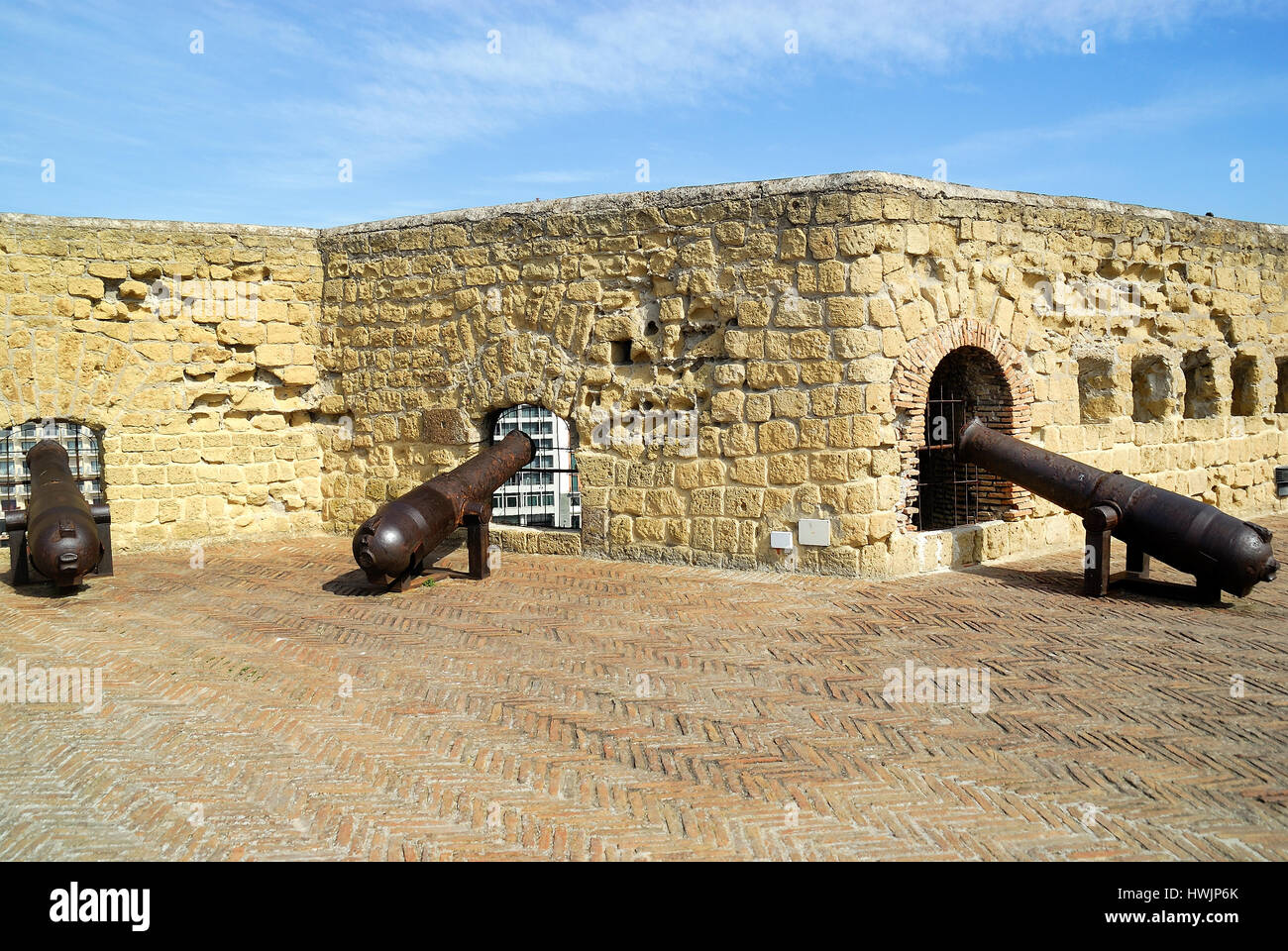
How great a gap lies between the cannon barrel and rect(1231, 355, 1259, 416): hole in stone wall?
527 inches

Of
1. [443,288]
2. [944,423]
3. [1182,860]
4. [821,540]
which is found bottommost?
[1182,860]

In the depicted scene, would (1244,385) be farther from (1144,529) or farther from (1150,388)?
(1144,529)

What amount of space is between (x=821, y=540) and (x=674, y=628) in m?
2.16

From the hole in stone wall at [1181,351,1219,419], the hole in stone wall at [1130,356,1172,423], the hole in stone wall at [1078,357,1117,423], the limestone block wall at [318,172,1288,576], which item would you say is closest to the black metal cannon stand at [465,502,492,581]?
the limestone block wall at [318,172,1288,576]

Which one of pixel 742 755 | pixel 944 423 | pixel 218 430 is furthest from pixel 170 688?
pixel 944 423

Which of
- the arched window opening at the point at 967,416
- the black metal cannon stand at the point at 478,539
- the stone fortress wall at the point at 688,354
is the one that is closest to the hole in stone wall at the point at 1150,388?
the stone fortress wall at the point at 688,354

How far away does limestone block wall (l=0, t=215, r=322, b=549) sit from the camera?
382 inches

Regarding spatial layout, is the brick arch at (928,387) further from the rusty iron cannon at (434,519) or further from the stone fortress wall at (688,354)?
the rusty iron cannon at (434,519)

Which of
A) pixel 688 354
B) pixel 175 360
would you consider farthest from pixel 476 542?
pixel 175 360

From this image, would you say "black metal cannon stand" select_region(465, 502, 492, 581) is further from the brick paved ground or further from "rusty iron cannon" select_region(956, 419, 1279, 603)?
"rusty iron cannon" select_region(956, 419, 1279, 603)

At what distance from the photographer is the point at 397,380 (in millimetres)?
10648

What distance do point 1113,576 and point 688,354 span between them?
14.5 feet

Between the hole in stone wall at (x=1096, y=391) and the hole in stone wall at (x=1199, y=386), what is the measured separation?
1.74m

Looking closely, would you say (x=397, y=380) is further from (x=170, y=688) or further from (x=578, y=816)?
(x=578, y=816)
